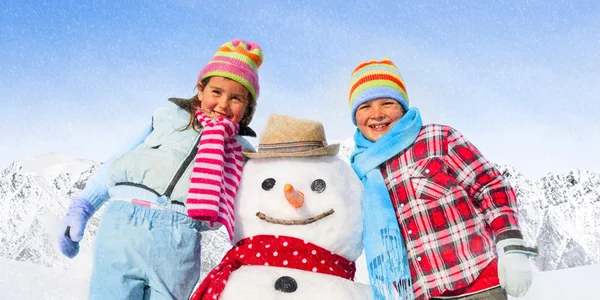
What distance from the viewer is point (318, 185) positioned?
2525mm

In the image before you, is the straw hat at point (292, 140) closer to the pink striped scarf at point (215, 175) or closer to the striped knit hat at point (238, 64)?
the pink striped scarf at point (215, 175)

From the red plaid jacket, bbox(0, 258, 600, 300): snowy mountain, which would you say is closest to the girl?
the red plaid jacket

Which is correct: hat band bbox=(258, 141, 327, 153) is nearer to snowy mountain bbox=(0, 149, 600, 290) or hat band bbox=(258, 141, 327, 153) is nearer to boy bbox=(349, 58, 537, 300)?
boy bbox=(349, 58, 537, 300)

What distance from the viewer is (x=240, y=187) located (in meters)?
2.64

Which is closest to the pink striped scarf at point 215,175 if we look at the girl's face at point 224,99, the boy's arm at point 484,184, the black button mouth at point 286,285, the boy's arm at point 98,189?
the girl's face at point 224,99

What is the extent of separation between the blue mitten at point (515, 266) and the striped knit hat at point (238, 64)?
5.26 feet

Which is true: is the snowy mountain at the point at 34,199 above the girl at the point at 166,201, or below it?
above

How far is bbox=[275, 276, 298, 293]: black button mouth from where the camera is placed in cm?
229

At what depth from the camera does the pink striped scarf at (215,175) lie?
8.25ft

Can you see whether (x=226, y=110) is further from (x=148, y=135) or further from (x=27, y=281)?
(x=27, y=281)

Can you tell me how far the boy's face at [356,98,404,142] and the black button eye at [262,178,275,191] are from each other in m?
0.70

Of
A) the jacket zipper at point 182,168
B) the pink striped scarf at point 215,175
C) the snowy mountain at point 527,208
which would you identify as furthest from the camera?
the snowy mountain at point 527,208

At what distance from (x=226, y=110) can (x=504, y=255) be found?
1.62 meters

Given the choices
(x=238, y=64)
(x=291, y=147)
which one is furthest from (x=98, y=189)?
(x=291, y=147)
